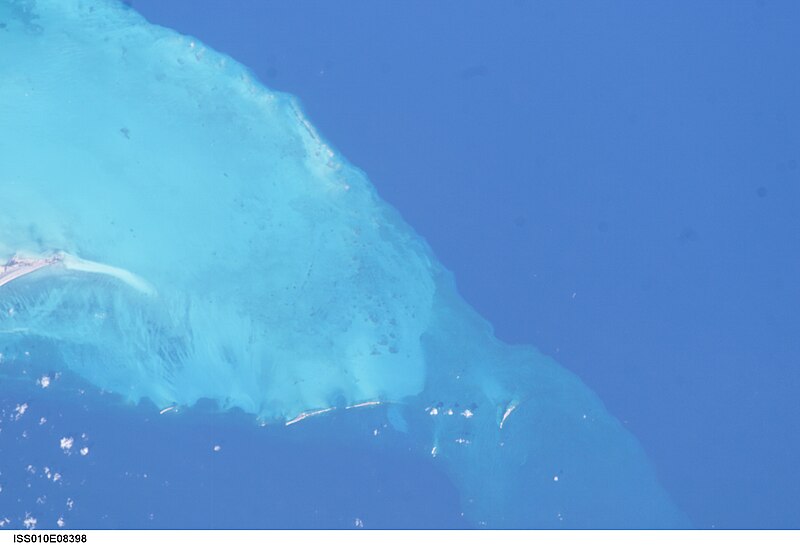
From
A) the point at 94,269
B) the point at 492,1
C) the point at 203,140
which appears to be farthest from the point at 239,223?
the point at 492,1

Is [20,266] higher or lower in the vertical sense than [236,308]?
lower

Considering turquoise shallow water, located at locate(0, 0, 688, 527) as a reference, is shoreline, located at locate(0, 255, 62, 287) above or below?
below

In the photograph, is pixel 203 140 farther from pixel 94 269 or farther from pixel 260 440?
pixel 260 440

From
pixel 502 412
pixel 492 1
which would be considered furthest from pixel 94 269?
pixel 492 1

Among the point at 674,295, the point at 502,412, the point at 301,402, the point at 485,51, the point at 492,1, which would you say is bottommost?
the point at 301,402

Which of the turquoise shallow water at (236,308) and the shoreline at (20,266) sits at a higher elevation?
the turquoise shallow water at (236,308)

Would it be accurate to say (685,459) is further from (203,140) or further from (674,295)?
(203,140)

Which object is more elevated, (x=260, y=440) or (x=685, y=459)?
(x=685, y=459)

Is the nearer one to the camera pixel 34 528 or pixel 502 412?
pixel 34 528
